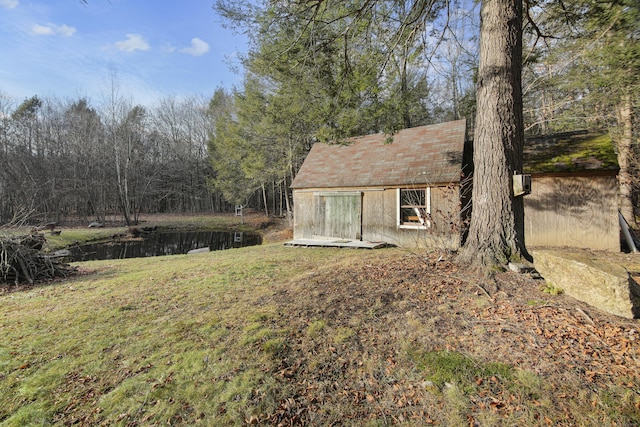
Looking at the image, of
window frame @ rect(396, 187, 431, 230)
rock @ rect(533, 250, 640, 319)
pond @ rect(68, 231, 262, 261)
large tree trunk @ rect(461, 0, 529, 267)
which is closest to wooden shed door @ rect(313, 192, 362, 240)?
window frame @ rect(396, 187, 431, 230)

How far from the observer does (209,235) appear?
20.6 meters

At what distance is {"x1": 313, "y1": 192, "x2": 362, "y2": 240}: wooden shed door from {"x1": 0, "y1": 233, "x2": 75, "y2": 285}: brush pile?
27.6 ft

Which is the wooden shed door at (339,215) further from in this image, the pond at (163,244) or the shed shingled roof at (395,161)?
the pond at (163,244)

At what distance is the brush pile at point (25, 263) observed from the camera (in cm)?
709

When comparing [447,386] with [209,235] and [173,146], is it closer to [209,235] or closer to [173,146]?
[209,235]

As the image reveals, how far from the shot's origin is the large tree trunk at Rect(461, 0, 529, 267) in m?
4.60

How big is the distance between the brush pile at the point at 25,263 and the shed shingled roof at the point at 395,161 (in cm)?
845

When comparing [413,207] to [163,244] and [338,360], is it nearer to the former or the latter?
[338,360]

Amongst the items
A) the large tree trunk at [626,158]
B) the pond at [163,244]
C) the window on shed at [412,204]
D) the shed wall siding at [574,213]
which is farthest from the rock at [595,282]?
the pond at [163,244]

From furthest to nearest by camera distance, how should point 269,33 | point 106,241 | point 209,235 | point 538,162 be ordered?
point 209,235 < point 106,241 < point 538,162 < point 269,33

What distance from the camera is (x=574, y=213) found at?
8867 mm

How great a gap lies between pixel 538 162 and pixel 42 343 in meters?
12.4

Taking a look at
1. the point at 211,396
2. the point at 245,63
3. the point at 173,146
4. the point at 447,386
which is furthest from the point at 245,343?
the point at 173,146

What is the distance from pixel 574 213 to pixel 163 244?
19133 millimetres
